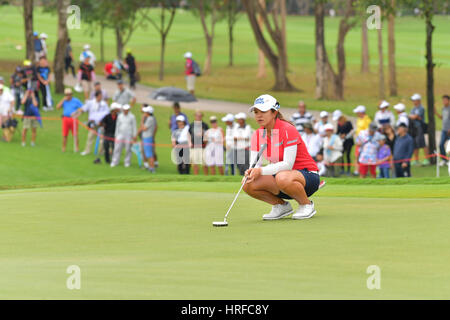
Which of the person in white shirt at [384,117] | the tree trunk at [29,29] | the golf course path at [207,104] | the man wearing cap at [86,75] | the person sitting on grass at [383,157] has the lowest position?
the person sitting on grass at [383,157]

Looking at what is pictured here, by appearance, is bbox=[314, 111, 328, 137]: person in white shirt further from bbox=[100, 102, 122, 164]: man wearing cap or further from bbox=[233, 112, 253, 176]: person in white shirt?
bbox=[100, 102, 122, 164]: man wearing cap

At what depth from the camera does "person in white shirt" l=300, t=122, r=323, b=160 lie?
84.3ft

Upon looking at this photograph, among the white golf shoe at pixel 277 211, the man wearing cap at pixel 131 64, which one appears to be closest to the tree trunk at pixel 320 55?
the man wearing cap at pixel 131 64

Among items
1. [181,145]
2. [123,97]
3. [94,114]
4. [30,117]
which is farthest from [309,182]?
[123,97]

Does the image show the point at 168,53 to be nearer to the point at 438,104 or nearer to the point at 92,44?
the point at 92,44

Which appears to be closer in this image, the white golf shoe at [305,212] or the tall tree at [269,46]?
the white golf shoe at [305,212]

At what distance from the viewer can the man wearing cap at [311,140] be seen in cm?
2569

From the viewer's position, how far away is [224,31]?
102 m

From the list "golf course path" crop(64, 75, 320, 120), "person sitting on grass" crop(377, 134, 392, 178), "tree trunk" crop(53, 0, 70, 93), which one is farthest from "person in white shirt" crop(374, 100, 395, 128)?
"tree trunk" crop(53, 0, 70, 93)

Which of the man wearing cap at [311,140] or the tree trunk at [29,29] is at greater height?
the tree trunk at [29,29]

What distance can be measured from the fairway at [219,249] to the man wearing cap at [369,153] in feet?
33.7

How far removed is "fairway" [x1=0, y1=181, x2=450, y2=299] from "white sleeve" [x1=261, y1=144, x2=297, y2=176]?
578mm

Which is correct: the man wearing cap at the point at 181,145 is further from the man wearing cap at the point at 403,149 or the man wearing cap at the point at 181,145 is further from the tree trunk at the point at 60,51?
the tree trunk at the point at 60,51

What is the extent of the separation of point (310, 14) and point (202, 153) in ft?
363
